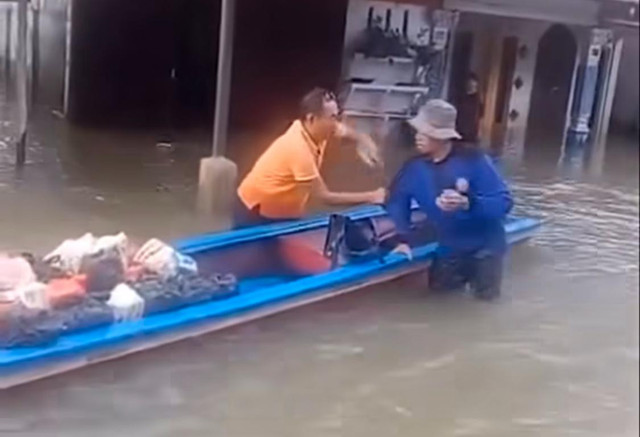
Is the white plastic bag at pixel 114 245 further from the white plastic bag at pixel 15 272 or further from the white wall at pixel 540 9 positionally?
the white wall at pixel 540 9

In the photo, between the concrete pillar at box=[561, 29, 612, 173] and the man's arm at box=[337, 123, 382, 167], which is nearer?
the concrete pillar at box=[561, 29, 612, 173]

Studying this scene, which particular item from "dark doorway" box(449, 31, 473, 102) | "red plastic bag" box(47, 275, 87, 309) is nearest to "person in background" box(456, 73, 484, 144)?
"dark doorway" box(449, 31, 473, 102)

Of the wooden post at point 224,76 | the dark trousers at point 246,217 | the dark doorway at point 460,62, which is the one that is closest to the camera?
the dark doorway at point 460,62

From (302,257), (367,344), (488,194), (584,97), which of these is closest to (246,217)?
(302,257)

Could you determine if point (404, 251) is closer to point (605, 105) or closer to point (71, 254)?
point (605, 105)

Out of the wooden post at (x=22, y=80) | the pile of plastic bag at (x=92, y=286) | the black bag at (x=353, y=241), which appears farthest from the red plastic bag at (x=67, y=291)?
the black bag at (x=353, y=241)

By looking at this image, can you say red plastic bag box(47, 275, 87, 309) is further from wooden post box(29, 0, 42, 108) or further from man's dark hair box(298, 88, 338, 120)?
man's dark hair box(298, 88, 338, 120)
